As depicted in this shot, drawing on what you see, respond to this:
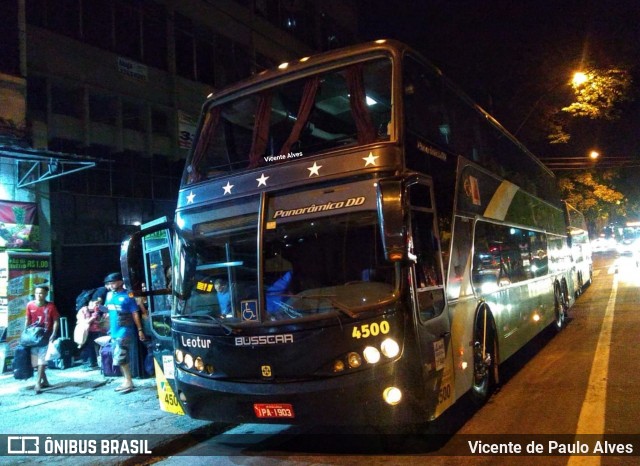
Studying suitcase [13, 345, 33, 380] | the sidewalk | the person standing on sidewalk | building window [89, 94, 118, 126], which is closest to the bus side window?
the sidewalk

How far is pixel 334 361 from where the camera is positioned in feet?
14.5

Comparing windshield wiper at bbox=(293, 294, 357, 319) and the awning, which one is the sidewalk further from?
the awning

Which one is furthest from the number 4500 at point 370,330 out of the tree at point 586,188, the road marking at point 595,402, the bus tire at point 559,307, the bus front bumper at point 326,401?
the tree at point 586,188

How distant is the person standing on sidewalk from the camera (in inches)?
311

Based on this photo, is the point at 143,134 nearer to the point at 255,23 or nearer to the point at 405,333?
the point at 255,23

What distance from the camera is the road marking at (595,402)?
4.54m

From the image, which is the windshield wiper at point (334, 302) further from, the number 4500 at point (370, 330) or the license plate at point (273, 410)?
the license plate at point (273, 410)

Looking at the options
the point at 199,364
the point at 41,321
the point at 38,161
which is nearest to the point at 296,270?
the point at 199,364

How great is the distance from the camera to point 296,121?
5430 mm

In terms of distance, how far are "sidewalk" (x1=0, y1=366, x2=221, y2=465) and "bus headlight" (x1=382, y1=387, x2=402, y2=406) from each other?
2.75 metres

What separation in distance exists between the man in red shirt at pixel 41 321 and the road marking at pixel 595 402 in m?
7.58

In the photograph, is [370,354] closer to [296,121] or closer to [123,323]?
[296,121]

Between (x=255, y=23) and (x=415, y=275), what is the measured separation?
876 inches

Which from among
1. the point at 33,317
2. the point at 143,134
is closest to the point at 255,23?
the point at 143,134
